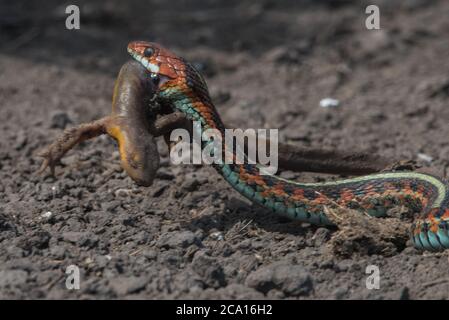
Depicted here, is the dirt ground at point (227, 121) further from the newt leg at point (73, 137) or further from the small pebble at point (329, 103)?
the newt leg at point (73, 137)

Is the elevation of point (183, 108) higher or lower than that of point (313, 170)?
higher

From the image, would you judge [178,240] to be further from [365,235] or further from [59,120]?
[59,120]

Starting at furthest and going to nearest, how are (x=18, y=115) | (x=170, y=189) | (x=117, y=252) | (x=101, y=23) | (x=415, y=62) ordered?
(x=101, y=23)
(x=415, y=62)
(x=18, y=115)
(x=170, y=189)
(x=117, y=252)

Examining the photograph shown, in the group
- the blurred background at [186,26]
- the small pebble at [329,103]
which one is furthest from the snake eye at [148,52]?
the blurred background at [186,26]

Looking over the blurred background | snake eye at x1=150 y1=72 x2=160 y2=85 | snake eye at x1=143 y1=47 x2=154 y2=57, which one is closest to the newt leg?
snake eye at x1=150 y1=72 x2=160 y2=85

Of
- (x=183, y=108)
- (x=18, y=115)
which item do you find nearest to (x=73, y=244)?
(x=183, y=108)

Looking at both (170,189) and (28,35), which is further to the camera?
(28,35)

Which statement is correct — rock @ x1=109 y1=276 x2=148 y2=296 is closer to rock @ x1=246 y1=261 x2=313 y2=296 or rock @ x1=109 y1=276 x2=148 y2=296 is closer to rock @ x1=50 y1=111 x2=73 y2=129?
rock @ x1=246 y1=261 x2=313 y2=296
